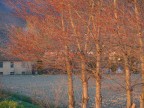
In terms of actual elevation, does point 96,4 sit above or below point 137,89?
above

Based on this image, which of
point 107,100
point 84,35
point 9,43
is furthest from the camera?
point 107,100

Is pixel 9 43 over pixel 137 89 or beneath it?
over

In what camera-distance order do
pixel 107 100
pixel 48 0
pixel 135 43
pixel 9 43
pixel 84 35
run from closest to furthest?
pixel 135 43
pixel 84 35
pixel 48 0
pixel 9 43
pixel 107 100

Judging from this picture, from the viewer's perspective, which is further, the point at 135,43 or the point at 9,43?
the point at 9,43

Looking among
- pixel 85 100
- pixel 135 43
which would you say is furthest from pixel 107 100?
pixel 135 43

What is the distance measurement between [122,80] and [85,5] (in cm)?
211

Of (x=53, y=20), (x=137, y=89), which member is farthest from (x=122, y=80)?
(x=53, y=20)

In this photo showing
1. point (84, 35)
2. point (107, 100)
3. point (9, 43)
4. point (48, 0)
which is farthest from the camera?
point (107, 100)

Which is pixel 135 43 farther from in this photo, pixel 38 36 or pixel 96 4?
pixel 38 36

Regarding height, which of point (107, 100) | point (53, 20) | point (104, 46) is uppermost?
point (53, 20)

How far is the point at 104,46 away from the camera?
10.7m

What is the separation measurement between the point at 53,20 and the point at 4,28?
1.64 metres

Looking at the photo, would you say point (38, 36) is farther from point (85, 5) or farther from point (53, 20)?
point (85, 5)

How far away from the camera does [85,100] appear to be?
13734 millimetres
